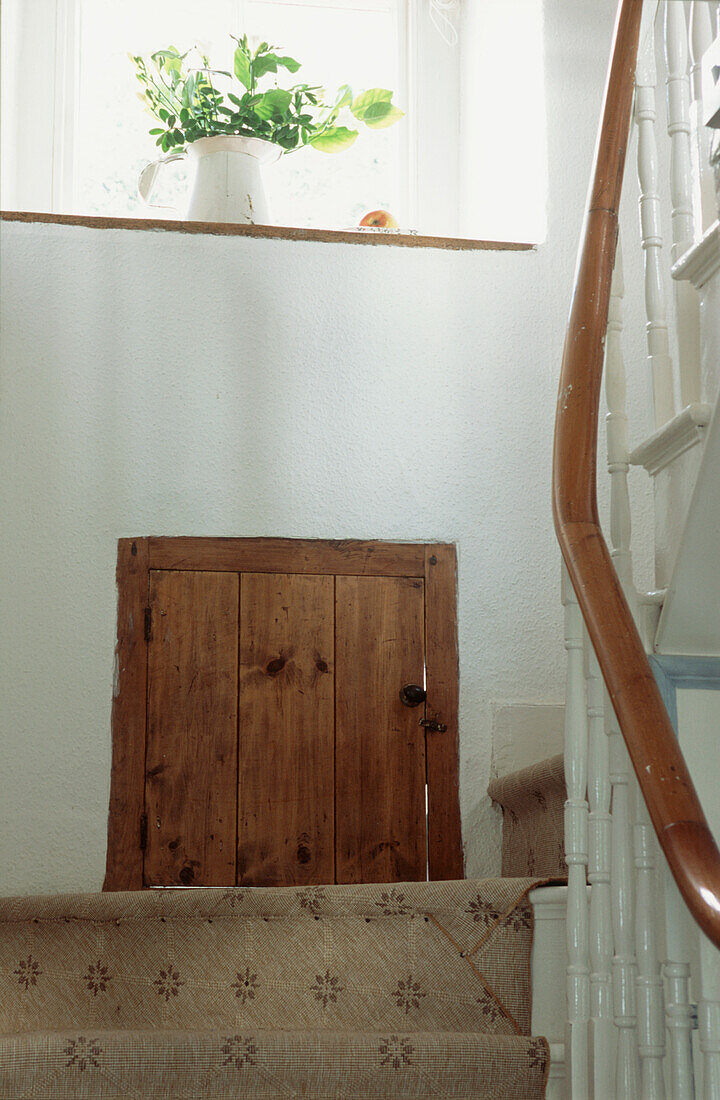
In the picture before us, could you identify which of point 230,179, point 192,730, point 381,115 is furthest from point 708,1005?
point 381,115

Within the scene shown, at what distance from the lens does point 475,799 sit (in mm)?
2582

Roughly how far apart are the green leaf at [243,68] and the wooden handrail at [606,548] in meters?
1.37

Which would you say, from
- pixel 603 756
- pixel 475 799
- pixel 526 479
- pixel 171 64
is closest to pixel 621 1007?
pixel 603 756

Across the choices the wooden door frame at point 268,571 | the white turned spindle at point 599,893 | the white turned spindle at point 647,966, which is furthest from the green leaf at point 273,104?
the white turned spindle at point 647,966

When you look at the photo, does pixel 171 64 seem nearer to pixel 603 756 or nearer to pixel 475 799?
pixel 475 799

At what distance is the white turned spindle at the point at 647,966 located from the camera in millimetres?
1456

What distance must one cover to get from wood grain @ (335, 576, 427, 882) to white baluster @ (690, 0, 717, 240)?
1129 millimetres

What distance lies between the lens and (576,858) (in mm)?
1582

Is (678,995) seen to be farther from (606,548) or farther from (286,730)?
(286,730)

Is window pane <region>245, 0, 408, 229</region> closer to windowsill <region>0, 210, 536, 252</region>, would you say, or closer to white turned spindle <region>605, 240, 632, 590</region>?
windowsill <region>0, 210, 536, 252</region>

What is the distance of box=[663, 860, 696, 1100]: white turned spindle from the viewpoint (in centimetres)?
142

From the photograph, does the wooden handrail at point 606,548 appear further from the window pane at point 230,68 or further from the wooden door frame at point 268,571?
the window pane at point 230,68

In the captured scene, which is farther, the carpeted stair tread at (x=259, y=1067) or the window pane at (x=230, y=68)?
the window pane at (x=230, y=68)

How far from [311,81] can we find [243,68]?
52 cm
